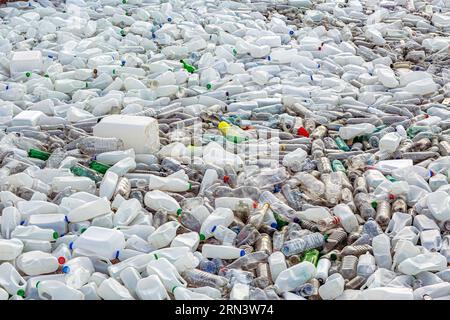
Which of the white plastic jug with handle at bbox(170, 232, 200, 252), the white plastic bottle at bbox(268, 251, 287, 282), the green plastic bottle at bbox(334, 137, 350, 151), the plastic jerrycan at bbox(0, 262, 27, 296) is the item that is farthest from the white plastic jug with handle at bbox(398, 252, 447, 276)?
the plastic jerrycan at bbox(0, 262, 27, 296)

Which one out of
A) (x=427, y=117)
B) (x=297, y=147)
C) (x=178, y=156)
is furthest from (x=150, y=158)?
(x=427, y=117)

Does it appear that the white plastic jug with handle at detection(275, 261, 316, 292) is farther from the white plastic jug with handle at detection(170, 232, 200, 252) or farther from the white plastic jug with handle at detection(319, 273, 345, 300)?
the white plastic jug with handle at detection(170, 232, 200, 252)

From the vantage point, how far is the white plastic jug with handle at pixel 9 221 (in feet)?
14.6

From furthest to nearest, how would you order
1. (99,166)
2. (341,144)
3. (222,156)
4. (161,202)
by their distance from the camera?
(341,144) → (222,156) → (99,166) → (161,202)

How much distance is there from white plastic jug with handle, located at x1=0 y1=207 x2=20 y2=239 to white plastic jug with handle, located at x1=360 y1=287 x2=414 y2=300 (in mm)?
2198

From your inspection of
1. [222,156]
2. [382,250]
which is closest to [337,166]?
[222,156]

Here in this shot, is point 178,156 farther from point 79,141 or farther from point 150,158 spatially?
point 79,141

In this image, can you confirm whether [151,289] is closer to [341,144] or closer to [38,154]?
[38,154]

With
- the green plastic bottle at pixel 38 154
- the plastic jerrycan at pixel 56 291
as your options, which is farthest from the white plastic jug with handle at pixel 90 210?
the green plastic bottle at pixel 38 154

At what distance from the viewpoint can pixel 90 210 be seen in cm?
456

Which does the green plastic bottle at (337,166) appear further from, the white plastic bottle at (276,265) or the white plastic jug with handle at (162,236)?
the white plastic jug with handle at (162,236)

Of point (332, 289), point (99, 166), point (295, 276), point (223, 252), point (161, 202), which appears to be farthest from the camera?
point (99, 166)

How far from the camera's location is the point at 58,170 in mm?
5082

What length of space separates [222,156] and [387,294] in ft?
6.19
